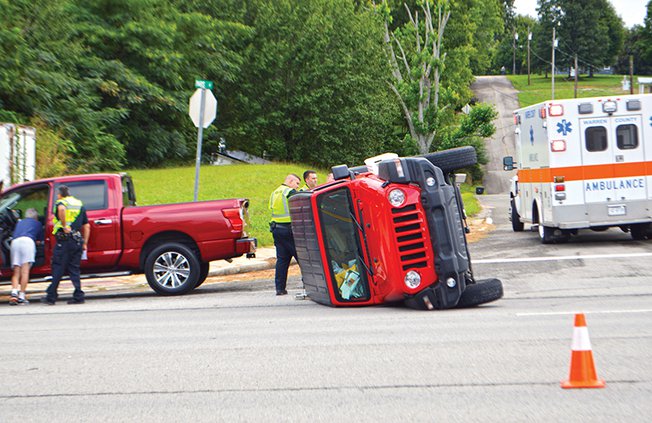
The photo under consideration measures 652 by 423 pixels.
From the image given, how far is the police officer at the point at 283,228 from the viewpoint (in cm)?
1396

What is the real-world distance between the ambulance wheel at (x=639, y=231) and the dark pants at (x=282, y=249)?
9.66 metres

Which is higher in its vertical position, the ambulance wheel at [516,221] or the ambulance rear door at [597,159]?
the ambulance rear door at [597,159]

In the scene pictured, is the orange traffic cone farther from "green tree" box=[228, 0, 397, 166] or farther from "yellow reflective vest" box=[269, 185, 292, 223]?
"green tree" box=[228, 0, 397, 166]

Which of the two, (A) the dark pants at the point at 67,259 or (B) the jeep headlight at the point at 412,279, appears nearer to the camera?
(B) the jeep headlight at the point at 412,279

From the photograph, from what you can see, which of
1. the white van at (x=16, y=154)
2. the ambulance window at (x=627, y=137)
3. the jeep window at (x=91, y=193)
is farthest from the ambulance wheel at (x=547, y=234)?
the white van at (x=16, y=154)

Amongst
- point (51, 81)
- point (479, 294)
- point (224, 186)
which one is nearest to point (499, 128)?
point (224, 186)

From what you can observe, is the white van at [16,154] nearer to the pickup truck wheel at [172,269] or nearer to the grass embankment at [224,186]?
the grass embankment at [224,186]

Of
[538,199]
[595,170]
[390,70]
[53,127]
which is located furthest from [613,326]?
[390,70]

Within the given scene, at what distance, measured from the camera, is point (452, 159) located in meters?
11.9

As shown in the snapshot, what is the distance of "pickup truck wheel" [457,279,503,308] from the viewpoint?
1154 cm

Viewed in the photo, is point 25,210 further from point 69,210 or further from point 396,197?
point 396,197

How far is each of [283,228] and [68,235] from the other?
10.1 feet

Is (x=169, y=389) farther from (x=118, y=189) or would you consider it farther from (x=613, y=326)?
(x=118, y=189)

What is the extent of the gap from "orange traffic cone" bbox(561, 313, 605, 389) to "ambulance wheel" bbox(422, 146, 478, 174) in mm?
5410
